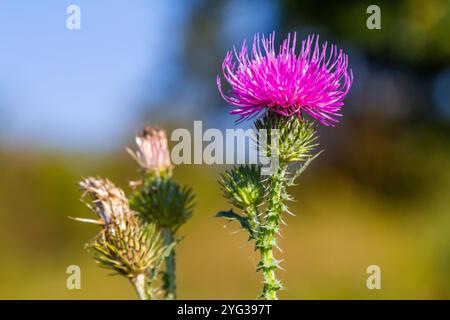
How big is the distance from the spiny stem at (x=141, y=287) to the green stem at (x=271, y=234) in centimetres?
66

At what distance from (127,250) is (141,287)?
0.20 m

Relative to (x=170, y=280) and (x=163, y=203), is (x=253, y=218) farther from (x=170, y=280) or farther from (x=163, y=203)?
(x=163, y=203)

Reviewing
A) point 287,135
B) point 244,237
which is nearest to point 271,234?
point 287,135

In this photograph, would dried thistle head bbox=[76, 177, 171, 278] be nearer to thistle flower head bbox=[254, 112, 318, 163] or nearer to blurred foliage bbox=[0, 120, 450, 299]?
thistle flower head bbox=[254, 112, 318, 163]

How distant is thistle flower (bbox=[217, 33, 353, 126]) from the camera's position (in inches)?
110

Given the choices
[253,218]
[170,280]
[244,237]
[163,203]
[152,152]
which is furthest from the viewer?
[244,237]

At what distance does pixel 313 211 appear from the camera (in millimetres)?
12977

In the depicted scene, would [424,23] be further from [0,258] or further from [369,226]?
[0,258]

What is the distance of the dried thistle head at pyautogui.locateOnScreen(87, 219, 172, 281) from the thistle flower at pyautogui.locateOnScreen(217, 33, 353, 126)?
81 cm

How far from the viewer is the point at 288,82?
278 cm

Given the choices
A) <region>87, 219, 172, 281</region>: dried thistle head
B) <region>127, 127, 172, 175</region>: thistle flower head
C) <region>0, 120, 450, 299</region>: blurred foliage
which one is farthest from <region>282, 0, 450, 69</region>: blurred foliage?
<region>87, 219, 172, 281</region>: dried thistle head

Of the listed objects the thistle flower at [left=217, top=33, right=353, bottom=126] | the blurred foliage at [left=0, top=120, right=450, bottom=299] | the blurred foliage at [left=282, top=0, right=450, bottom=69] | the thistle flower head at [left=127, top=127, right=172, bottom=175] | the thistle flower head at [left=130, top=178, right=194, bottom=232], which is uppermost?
the blurred foliage at [left=282, top=0, right=450, bottom=69]

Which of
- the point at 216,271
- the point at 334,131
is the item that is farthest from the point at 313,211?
the point at 334,131
